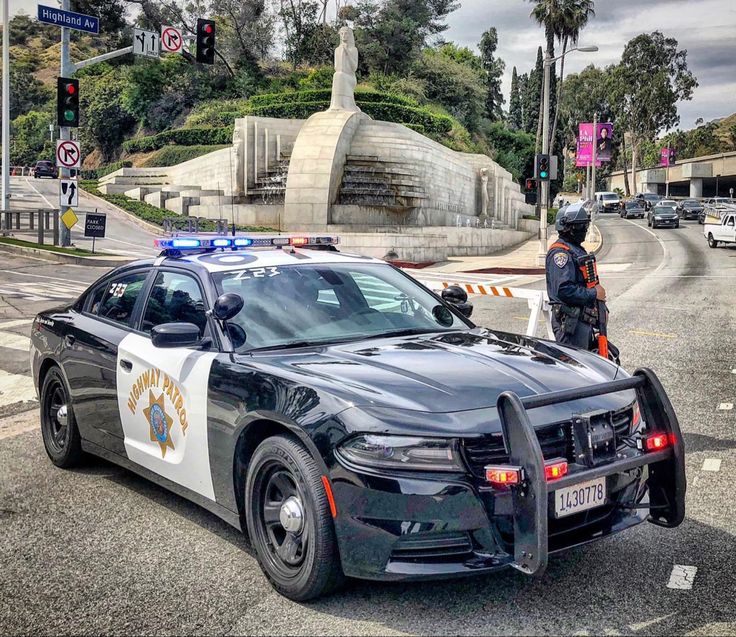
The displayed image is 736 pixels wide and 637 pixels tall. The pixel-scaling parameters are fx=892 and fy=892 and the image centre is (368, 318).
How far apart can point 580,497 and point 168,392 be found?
227cm

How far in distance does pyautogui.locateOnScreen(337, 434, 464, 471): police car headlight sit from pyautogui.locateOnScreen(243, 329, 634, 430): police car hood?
87 mm

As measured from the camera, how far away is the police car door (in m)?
4.57

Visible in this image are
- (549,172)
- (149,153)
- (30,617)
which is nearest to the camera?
(30,617)

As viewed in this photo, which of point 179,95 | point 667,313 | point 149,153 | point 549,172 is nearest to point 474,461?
point 667,313

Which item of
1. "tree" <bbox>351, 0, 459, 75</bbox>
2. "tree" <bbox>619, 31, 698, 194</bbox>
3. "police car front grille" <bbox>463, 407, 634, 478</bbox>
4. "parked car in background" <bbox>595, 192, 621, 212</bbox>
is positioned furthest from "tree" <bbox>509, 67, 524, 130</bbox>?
"police car front grille" <bbox>463, 407, 634, 478</bbox>

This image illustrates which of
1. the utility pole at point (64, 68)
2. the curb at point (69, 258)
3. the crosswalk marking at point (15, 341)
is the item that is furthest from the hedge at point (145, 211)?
the crosswalk marking at point (15, 341)

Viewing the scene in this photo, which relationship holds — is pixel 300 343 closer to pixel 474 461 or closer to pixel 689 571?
pixel 474 461

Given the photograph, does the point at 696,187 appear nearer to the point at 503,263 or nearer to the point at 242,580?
the point at 503,263

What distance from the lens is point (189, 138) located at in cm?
5662

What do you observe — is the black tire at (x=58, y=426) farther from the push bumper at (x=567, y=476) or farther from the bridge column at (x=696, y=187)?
the bridge column at (x=696, y=187)

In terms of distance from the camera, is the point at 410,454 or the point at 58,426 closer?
the point at 410,454

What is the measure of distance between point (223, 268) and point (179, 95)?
66.0 m

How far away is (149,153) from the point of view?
60.2 meters

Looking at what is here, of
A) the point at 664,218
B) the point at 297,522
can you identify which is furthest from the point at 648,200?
the point at 297,522
